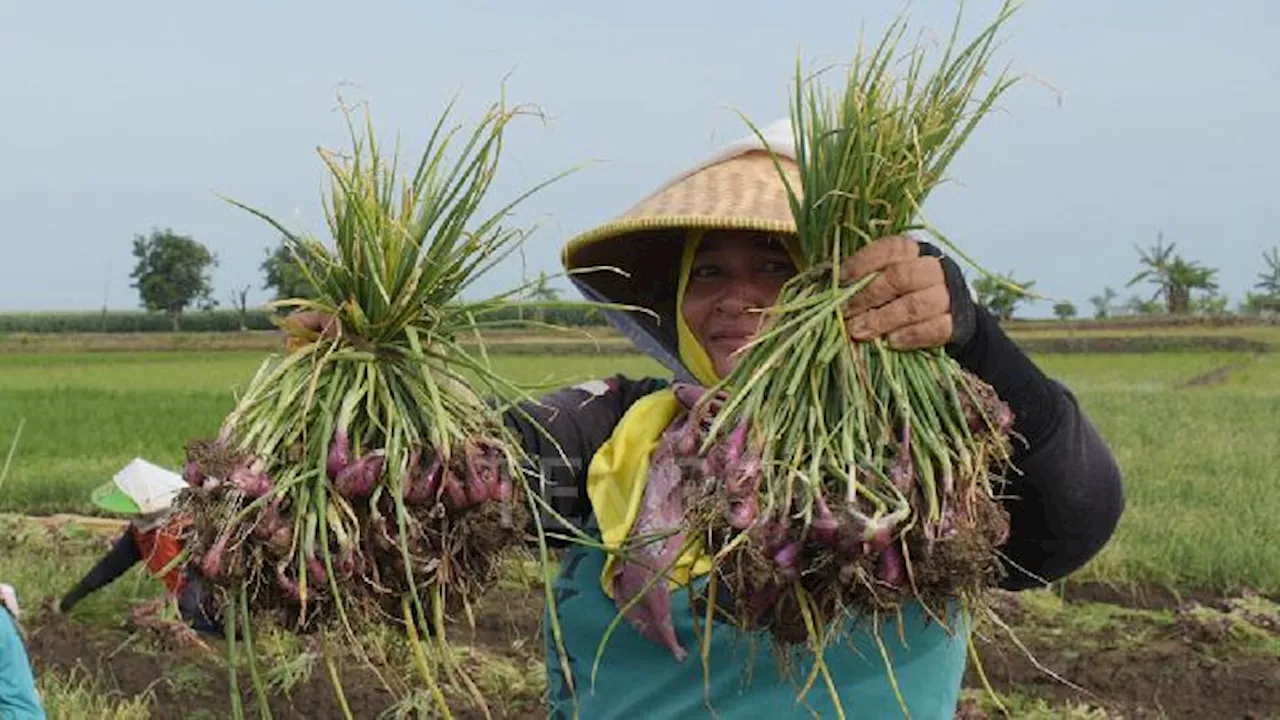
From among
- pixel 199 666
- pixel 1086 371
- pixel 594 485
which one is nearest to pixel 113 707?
pixel 199 666

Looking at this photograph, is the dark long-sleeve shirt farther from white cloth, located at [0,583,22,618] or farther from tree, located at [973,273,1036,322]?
white cloth, located at [0,583,22,618]

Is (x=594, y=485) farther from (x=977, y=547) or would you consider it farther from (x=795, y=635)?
(x=977, y=547)

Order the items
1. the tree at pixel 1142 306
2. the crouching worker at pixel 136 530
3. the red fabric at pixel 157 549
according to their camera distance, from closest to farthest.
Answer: the red fabric at pixel 157 549
the crouching worker at pixel 136 530
the tree at pixel 1142 306

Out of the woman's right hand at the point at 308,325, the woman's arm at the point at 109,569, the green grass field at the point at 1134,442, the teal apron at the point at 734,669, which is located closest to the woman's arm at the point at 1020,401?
the teal apron at the point at 734,669

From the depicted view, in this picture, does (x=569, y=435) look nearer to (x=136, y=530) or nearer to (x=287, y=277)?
(x=287, y=277)

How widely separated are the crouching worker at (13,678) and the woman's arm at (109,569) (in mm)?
2366

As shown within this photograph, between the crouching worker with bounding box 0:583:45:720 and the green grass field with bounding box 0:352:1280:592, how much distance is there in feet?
4.17

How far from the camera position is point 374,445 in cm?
178

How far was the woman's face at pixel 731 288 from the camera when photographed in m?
2.06

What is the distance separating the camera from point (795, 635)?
5.51 feet

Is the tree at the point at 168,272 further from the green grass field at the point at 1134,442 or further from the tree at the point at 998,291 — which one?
the tree at the point at 998,291

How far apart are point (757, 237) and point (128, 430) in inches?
523

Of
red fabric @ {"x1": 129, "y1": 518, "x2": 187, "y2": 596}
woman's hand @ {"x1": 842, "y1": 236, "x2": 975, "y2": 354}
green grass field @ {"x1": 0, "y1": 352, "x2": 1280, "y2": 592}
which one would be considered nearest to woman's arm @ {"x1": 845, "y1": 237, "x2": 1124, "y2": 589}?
woman's hand @ {"x1": 842, "y1": 236, "x2": 975, "y2": 354}

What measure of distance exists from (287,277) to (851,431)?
2.57ft
